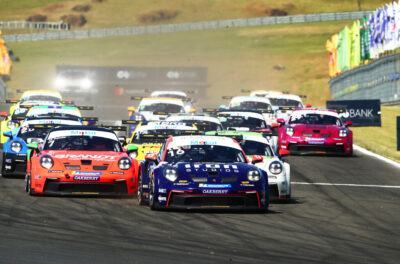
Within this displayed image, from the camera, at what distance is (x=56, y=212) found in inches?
529

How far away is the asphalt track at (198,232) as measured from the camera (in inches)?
391

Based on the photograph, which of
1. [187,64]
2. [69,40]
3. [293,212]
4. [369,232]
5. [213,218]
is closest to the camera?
[369,232]

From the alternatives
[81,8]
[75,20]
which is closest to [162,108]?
[75,20]

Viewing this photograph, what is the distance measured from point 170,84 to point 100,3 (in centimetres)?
7414

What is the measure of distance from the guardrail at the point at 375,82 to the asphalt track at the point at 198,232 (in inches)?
1194

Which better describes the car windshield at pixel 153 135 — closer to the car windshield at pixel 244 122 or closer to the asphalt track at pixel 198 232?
the asphalt track at pixel 198 232

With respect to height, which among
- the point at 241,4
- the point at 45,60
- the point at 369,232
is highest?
the point at 241,4

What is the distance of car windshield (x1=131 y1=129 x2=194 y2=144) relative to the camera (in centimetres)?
1897

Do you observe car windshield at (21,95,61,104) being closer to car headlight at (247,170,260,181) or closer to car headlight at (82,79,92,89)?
car headlight at (82,79,92,89)

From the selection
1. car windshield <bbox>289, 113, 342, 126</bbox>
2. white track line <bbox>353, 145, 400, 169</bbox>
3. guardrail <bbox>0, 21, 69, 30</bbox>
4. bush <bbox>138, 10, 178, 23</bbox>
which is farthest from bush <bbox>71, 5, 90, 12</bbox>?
car windshield <bbox>289, 113, 342, 126</bbox>

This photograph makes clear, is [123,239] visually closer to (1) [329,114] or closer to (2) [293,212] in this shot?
(2) [293,212]

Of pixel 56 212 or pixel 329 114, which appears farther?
pixel 329 114

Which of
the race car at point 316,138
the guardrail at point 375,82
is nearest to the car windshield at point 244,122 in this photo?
the race car at point 316,138

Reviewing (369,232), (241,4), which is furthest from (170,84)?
(241,4)
